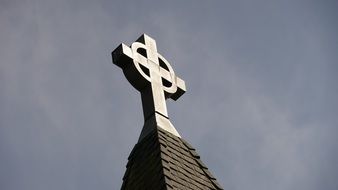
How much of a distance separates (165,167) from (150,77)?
1.91 meters

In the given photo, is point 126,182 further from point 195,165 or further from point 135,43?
point 135,43

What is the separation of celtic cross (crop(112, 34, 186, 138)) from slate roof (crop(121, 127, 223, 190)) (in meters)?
0.26

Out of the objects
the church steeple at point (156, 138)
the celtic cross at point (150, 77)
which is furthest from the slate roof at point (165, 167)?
the celtic cross at point (150, 77)

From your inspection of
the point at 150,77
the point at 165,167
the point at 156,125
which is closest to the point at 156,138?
the point at 156,125

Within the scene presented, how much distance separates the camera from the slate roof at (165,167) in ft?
20.6

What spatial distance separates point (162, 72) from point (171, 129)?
96cm

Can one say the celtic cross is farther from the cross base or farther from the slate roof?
the slate roof

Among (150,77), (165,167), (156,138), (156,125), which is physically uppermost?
(150,77)

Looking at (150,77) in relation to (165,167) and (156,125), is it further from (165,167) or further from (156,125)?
(165,167)

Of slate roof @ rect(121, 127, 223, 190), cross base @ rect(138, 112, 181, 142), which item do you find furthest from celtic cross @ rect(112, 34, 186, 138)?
slate roof @ rect(121, 127, 223, 190)

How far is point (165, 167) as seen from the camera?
636cm

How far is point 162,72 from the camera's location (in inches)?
331

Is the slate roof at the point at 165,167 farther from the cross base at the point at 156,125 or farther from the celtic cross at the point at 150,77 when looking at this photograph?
the celtic cross at the point at 150,77

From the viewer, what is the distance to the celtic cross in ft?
25.2
